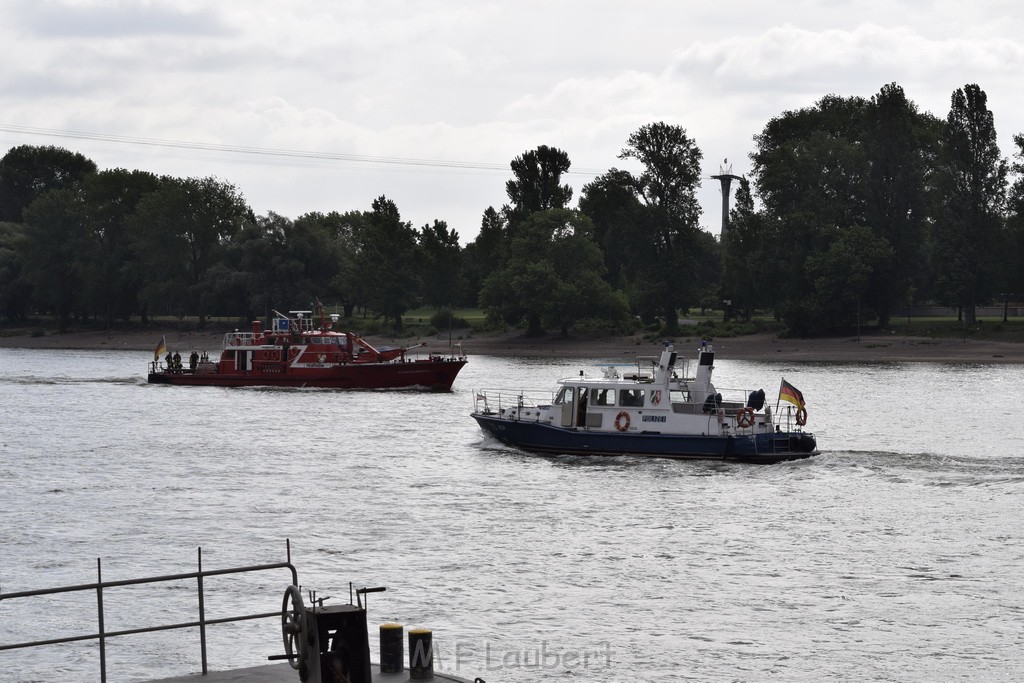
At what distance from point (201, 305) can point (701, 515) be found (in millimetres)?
131555

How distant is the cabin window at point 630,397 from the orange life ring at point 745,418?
4.16 m

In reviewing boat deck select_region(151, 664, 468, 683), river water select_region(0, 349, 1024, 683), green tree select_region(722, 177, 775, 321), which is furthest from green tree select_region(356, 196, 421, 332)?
boat deck select_region(151, 664, 468, 683)

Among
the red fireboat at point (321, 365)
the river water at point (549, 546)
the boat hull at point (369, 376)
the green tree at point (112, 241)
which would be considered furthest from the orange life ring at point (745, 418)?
the green tree at point (112, 241)

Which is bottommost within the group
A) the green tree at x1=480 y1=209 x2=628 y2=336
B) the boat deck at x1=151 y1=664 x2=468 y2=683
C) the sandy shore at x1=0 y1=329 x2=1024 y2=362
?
the boat deck at x1=151 y1=664 x2=468 y2=683

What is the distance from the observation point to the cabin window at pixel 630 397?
188 ft

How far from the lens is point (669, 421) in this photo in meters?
56.9

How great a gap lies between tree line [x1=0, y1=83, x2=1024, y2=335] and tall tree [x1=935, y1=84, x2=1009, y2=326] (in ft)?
0.55

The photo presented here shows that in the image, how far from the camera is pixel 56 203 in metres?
188

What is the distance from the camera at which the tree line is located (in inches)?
5221

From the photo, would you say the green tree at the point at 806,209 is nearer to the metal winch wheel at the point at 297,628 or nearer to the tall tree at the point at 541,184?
the tall tree at the point at 541,184

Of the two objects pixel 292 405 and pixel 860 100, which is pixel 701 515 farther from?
pixel 860 100

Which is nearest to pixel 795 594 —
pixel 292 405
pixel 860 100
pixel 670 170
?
pixel 292 405

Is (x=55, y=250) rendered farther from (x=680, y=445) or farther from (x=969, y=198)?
(x=680, y=445)

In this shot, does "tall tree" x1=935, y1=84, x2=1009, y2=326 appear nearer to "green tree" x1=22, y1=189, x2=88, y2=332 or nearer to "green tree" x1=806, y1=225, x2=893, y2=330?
"green tree" x1=806, y1=225, x2=893, y2=330
